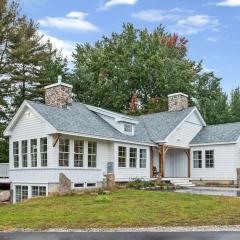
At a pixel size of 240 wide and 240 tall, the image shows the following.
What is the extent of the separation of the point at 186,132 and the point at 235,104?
2279 centimetres

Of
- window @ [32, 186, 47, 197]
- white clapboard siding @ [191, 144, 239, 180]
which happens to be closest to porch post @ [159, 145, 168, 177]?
white clapboard siding @ [191, 144, 239, 180]

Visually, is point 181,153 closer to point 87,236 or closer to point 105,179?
point 105,179

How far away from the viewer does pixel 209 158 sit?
1286 inches

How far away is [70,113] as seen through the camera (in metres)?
26.8

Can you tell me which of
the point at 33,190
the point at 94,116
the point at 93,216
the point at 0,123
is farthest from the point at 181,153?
the point at 93,216

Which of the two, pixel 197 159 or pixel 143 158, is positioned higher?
→ pixel 143 158

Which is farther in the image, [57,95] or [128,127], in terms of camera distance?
[128,127]

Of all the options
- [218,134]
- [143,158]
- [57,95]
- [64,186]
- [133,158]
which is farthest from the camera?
[218,134]

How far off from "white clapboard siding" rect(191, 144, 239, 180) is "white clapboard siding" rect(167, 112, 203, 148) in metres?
1.57

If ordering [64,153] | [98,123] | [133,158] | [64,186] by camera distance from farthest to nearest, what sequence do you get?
[133,158], [98,123], [64,153], [64,186]

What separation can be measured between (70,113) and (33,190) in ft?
17.0

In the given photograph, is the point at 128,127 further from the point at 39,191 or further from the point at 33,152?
the point at 39,191

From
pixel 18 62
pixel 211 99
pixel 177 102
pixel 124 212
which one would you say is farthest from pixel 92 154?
pixel 211 99

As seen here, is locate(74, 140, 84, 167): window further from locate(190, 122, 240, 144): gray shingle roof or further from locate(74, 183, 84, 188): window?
locate(190, 122, 240, 144): gray shingle roof
